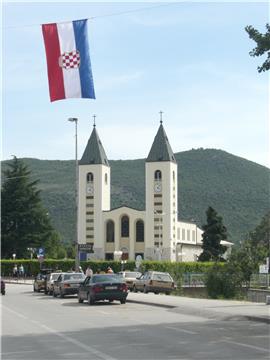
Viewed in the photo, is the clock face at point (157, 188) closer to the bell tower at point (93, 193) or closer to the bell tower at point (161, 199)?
the bell tower at point (161, 199)

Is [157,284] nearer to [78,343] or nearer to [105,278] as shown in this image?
[105,278]

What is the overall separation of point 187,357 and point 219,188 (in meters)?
187

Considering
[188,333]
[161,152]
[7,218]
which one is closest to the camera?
[188,333]

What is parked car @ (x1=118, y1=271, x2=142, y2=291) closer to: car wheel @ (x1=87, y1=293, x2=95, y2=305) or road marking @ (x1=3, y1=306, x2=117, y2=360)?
car wheel @ (x1=87, y1=293, x2=95, y2=305)

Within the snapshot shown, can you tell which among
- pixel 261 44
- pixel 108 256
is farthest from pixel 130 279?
pixel 108 256

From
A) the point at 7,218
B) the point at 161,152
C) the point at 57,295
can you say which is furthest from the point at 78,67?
the point at 161,152

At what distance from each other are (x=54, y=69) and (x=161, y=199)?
101794mm

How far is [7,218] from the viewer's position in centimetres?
10625

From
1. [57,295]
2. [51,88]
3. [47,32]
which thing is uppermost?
[47,32]

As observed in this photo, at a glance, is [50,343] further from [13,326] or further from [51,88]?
[51,88]

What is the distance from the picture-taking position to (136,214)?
127 meters

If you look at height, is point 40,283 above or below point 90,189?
below

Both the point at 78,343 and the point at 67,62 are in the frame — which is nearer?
the point at 78,343

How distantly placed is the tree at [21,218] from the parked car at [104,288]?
2914 inches
